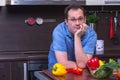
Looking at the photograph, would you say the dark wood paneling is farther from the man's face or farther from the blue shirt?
the man's face

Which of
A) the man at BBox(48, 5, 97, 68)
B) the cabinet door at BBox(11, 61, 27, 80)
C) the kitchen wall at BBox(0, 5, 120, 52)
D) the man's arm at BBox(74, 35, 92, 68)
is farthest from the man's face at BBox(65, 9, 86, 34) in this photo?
the kitchen wall at BBox(0, 5, 120, 52)

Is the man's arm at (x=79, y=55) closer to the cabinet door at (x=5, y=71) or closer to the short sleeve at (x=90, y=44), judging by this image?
the short sleeve at (x=90, y=44)

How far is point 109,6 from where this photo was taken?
397 cm

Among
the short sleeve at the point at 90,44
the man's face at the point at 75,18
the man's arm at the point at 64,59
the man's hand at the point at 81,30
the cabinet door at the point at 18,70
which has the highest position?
the man's face at the point at 75,18

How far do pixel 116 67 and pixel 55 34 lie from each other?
79cm

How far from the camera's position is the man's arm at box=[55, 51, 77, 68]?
2.34 metres

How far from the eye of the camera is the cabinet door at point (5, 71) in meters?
3.17

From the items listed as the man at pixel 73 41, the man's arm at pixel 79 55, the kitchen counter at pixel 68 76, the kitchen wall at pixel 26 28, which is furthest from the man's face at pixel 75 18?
the kitchen wall at pixel 26 28

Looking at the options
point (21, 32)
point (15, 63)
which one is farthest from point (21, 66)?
point (21, 32)

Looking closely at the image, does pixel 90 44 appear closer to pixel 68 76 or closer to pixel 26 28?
pixel 68 76

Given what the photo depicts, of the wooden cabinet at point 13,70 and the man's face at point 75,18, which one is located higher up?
the man's face at point 75,18

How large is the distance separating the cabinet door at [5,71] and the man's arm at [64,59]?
35.7 inches

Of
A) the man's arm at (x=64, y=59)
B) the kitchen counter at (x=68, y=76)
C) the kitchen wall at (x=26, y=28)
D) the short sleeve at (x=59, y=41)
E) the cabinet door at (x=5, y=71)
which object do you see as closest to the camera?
the kitchen counter at (x=68, y=76)

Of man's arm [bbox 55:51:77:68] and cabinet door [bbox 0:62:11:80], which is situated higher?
man's arm [bbox 55:51:77:68]
